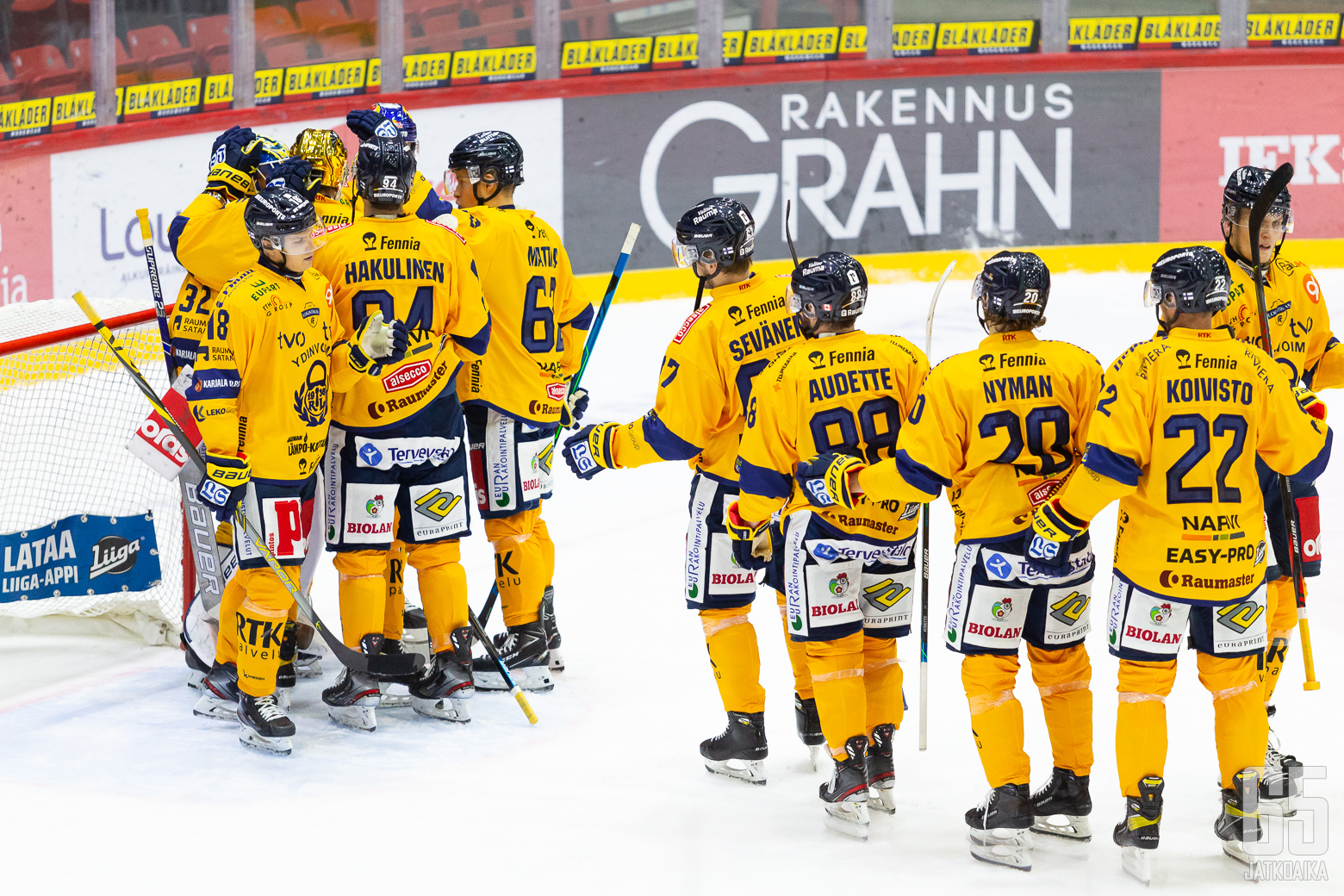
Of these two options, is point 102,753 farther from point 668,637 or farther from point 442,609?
point 668,637

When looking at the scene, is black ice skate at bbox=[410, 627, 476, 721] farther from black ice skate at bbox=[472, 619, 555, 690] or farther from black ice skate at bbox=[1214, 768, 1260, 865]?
black ice skate at bbox=[1214, 768, 1260, 865]

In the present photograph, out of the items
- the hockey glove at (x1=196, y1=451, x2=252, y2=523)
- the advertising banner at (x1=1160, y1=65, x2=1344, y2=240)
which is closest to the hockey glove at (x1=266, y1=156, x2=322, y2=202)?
the hockey glove at (x1=196, y1=451, x2=252, y2=523)

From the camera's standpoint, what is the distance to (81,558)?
502 cm

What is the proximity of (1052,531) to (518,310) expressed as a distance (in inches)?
86.4

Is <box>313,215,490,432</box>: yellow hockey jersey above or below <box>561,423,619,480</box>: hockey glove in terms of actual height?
above

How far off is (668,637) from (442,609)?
1.02 m

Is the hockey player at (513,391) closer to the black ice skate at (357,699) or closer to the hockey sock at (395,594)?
the hockey sock at (395,594)

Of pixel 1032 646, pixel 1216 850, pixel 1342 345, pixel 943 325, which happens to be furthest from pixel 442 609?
pixel 943 325

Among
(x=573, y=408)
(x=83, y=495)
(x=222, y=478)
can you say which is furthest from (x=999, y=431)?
(x=83, y=495)

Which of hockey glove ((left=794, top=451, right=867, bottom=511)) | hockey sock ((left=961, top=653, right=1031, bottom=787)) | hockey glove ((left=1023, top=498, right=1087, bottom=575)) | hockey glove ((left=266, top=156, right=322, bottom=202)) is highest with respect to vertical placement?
hockey glove ((left=266, top=156, right=322, bottom=202))

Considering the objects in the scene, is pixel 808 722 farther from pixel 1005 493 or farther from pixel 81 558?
pixel 81 558

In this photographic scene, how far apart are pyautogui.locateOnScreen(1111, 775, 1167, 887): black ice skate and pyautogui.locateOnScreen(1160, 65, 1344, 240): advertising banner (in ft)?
23.8

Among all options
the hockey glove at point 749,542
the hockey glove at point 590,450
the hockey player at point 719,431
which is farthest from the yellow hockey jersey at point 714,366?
the hockey glove at point 749,542

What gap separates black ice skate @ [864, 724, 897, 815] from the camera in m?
3.67
